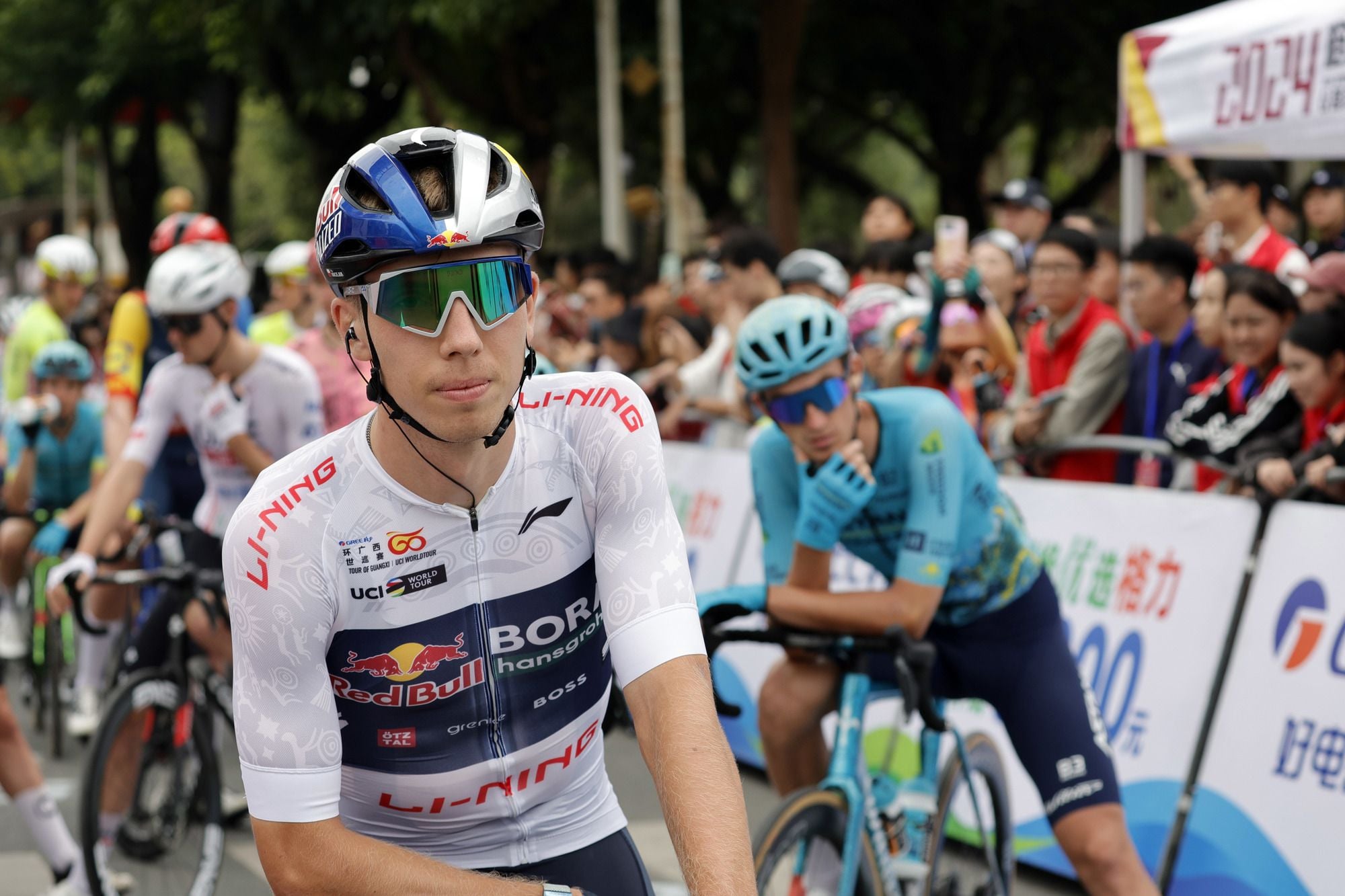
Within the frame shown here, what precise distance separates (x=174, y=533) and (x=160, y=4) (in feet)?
73.8

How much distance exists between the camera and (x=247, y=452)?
5.84 m

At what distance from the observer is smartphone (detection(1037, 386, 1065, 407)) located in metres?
6.78

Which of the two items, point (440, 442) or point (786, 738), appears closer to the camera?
point (440, 442)

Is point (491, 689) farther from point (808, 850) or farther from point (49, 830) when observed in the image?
point (49, 830)

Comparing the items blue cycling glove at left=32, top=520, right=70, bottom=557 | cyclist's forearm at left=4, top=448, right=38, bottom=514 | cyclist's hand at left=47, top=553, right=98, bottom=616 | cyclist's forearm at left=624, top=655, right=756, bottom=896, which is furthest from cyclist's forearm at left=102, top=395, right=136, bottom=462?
cyclist's forearm at left=624, top=655, right=756, bottom=896

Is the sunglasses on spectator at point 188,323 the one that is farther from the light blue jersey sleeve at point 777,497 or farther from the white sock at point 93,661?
the white sock at point 93,661

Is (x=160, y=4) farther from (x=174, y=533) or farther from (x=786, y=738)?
(x=786, y=738)

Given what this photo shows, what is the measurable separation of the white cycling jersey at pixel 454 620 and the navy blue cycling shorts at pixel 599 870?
34mm

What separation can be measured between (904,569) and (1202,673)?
184 cm

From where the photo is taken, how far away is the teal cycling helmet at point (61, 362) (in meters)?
8.94

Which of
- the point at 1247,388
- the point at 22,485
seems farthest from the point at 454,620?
the point at 22,485

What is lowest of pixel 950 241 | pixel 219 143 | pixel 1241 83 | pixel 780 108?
pixel 950 241

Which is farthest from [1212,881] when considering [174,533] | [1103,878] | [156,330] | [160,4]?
[160,4]

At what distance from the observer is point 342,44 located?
2102 centimetres
